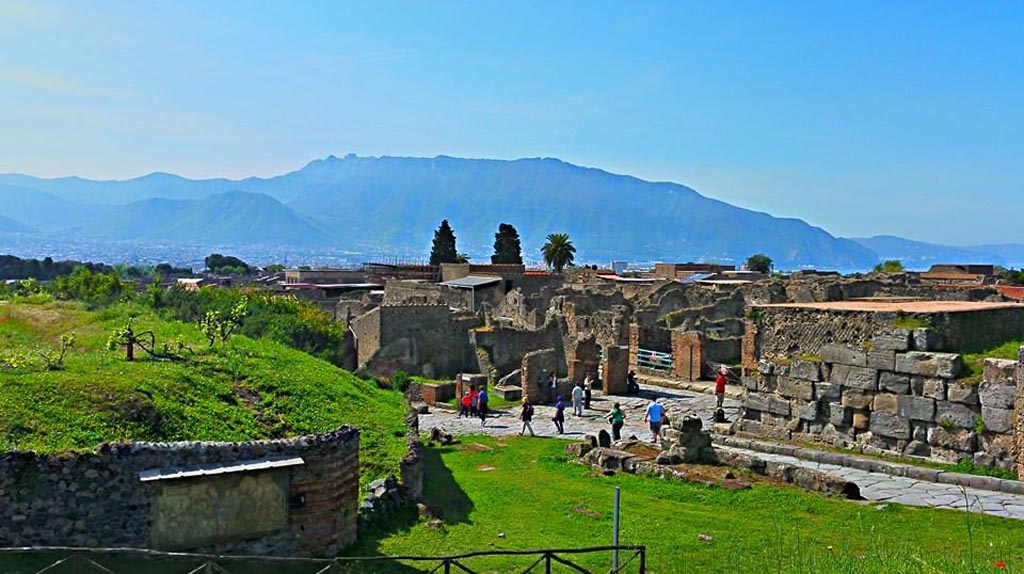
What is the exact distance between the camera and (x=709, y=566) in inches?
429

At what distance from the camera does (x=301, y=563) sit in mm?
10578

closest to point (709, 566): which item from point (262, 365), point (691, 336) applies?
point (262, 365)

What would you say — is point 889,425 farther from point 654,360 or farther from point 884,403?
point 654,360

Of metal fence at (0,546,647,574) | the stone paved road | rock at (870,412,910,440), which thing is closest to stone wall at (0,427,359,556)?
metal fence at (0,546,647,574)

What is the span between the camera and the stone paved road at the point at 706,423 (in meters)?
14.4

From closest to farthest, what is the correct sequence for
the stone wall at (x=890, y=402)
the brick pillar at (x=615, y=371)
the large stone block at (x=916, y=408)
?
1. the stone wall at (x=890, y=402)
2. the large stone block at (x=916, y=408)
3. the brick pillar at (x=615, y=371)

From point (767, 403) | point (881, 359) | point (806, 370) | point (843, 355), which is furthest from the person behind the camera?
point (767, 403)

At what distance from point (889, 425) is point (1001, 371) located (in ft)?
8.24

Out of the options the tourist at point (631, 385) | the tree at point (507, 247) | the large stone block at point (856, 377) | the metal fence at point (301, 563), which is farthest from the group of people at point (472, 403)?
the tree at point (507, 247)

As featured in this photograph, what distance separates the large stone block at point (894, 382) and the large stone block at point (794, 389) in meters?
1.63

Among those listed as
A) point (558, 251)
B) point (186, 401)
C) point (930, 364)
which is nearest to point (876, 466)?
point (930, 364)

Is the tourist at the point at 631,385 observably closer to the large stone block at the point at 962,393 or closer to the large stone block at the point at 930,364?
the large stone block at the point at 930,364

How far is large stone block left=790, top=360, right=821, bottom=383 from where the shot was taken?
18984 millimetres

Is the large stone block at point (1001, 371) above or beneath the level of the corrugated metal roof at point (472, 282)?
beneath
